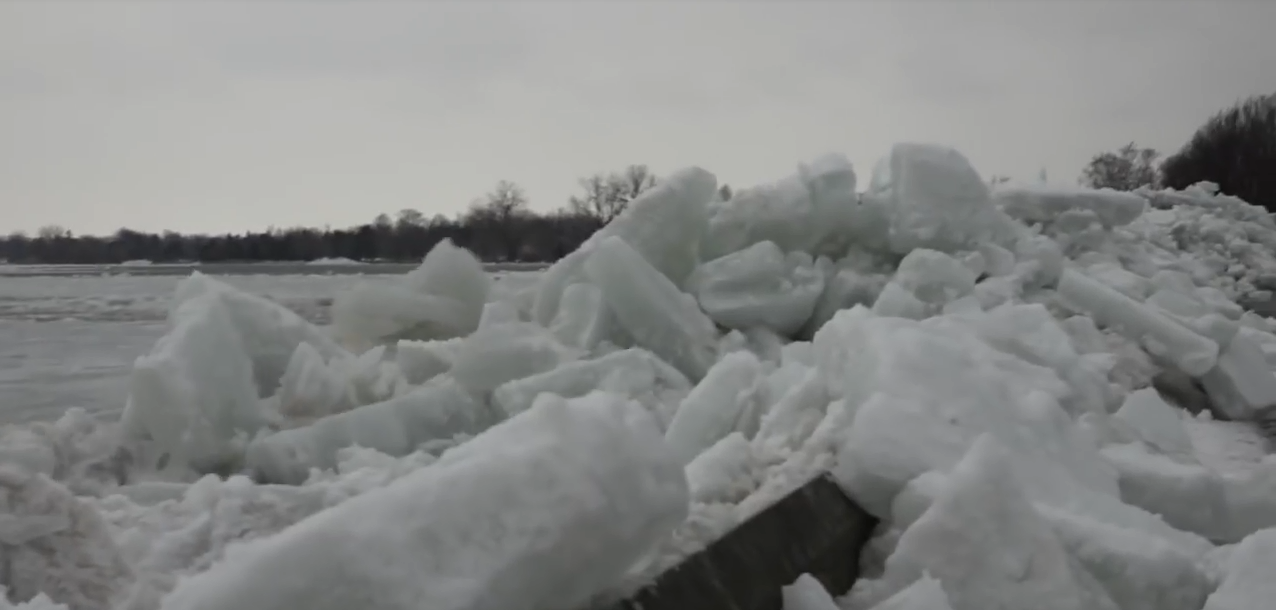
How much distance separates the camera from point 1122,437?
129 inches

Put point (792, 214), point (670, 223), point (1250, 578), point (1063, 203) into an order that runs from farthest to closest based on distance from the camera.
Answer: point (1063, 203)
point (792, 214)
point (670, 223)
point (1250, 578)

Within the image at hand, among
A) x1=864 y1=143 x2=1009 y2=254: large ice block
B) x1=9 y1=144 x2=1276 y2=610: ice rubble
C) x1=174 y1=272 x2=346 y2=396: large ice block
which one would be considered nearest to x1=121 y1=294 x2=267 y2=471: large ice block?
x1=9 y1=144 x2=1276 y2=610: ice rubble

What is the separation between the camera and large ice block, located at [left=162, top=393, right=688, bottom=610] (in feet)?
3.98

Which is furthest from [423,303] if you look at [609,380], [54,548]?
[54,548]

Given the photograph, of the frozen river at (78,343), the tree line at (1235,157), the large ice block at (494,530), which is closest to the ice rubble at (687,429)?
the large ice block at (494,530)

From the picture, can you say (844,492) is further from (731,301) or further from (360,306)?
(360,306)

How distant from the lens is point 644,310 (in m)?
4.18

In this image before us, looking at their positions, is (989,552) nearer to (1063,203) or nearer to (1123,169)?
(1063,203)

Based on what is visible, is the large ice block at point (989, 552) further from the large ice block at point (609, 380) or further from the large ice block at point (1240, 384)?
the large ice block at point (1240, 384)

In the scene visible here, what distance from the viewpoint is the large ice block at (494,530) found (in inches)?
47.8

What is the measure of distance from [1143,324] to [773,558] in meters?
3.94

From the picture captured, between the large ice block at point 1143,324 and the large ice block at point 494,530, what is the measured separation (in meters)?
4.08

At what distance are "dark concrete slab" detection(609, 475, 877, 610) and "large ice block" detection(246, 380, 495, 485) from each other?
1574 mm

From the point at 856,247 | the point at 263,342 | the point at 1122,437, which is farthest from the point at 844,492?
the point at 856,247
